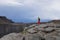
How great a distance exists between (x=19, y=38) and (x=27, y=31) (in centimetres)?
117

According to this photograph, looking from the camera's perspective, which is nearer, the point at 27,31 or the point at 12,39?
the point at 12,39

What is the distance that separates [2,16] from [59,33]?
46.2 feet

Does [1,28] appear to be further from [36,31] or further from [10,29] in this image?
[36,31]

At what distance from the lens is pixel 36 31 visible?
1398cm

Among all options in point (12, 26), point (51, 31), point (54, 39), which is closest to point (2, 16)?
point (12, 26)

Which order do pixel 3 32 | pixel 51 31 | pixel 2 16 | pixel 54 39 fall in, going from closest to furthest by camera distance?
pixel 54 39, pixel 51 31, pixel 3 32, pixel 2 16

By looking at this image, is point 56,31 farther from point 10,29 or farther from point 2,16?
point 2,16

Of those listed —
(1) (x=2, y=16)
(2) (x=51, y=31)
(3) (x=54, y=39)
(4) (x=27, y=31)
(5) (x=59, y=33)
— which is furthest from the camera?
(1) (x=2, y=16)

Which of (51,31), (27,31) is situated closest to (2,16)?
(27,31)

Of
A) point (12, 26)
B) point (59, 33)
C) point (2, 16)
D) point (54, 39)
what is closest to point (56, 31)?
point (59, 33)

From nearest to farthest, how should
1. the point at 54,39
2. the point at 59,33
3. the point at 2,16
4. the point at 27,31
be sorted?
the point at 54,39, the point at 59,33, the point at 27,31, the point at 2,16

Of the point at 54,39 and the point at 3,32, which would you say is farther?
the point at 3,32

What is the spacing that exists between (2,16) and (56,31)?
13.6 metres

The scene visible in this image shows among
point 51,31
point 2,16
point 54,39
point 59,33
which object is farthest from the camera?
point 2,16
